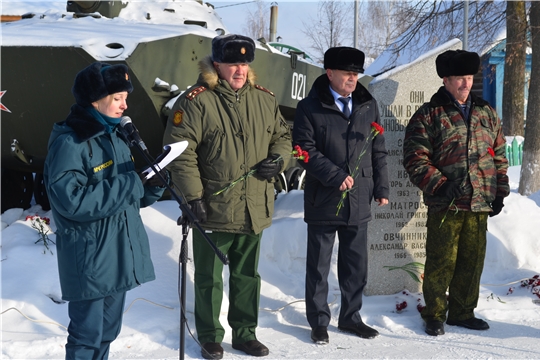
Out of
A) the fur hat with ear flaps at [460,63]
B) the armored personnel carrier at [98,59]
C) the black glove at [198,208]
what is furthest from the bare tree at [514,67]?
the black glove at [198,208]

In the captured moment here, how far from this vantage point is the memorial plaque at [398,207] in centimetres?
587

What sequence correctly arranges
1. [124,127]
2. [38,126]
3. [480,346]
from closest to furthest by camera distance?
[124,127] → [480,346] → [38,126]

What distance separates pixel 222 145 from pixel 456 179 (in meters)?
1.63

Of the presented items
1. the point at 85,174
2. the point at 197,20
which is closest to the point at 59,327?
the point at 85,174

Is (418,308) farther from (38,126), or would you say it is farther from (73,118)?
(38,126)

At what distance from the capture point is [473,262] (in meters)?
5.21

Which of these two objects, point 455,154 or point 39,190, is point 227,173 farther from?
point 39,190

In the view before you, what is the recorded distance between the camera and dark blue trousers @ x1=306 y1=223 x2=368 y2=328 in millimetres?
4996

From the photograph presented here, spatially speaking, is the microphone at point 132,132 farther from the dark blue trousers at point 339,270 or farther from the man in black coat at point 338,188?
the dark blue trousers at point 339,270

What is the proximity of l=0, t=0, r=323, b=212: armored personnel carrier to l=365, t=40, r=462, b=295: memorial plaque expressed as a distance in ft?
7.07

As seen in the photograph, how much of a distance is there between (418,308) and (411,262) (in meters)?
0.50

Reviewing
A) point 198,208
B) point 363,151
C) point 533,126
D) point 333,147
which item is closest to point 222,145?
point 198,208

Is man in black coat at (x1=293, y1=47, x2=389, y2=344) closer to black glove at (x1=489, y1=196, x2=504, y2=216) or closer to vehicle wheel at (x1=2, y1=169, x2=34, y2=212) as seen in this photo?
black glove at (x1=489, y1=196, x2=504, y2=216)

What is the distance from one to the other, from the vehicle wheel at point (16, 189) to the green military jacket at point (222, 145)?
546 centimetres
